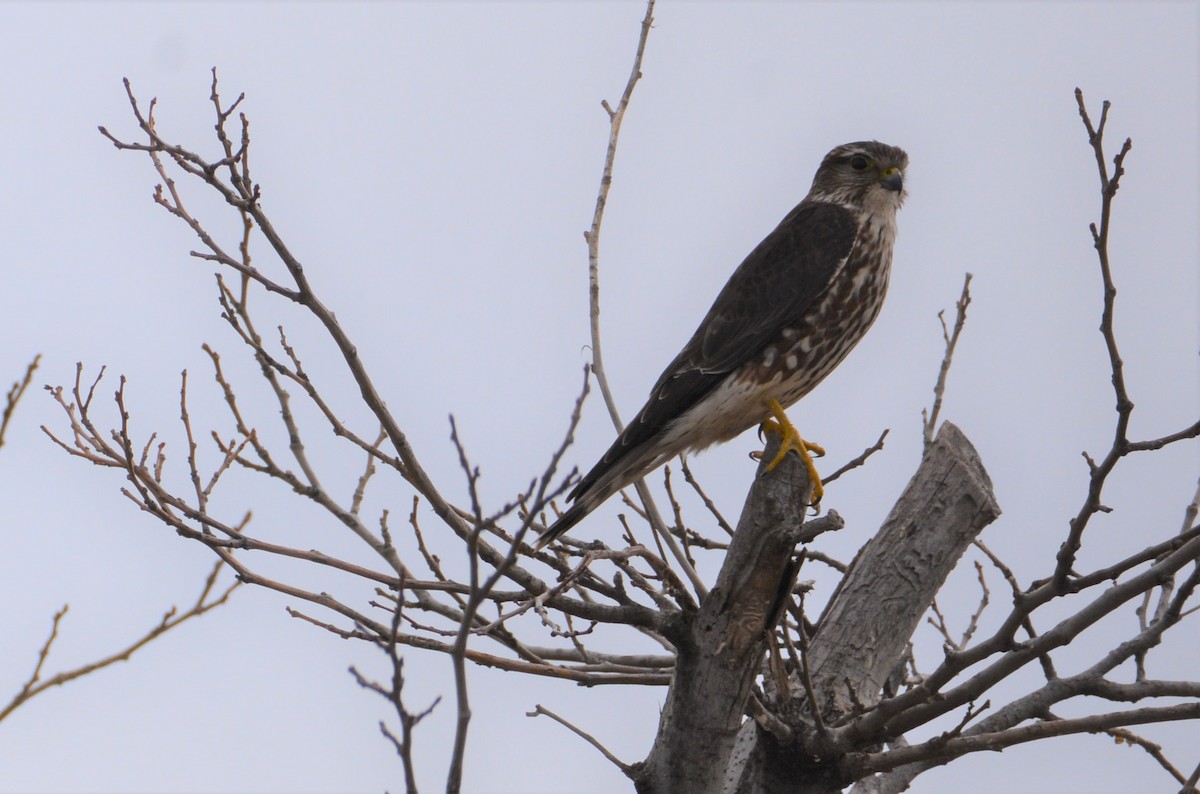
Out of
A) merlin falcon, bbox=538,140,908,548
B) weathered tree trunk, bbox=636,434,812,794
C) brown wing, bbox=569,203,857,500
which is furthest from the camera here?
brown wing, bbox=569,203,857,500

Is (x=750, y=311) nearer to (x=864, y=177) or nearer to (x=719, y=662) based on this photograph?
(x=864, y=177)

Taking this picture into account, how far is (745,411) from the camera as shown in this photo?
4414 mm

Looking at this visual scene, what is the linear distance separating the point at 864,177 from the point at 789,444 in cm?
203

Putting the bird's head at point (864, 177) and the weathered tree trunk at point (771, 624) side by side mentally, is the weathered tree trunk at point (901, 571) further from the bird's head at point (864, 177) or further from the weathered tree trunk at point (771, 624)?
the bird's head at point (864, 177)

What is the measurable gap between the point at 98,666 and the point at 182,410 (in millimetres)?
1531

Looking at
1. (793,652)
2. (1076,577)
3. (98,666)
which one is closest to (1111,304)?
(1076,577)

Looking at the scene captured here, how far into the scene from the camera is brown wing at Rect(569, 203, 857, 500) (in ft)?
14.0

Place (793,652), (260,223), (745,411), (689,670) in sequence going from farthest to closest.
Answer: (745,411)
(689,670)
(793,652)
(260,223)

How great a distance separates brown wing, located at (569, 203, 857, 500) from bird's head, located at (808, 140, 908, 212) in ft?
0.96

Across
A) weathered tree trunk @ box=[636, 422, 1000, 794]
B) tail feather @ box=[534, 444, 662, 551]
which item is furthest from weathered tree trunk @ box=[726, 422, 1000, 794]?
tail feather @ box=[534, 444, 662, 551]

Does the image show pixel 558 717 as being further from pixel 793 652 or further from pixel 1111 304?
pixel 1111 304

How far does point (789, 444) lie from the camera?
3.65m

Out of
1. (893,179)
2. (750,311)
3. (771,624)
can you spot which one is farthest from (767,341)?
(771,624)

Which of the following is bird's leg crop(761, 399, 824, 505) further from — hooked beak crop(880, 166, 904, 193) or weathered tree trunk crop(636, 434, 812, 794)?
hooked beak crop(880, 166, 904, 193)
